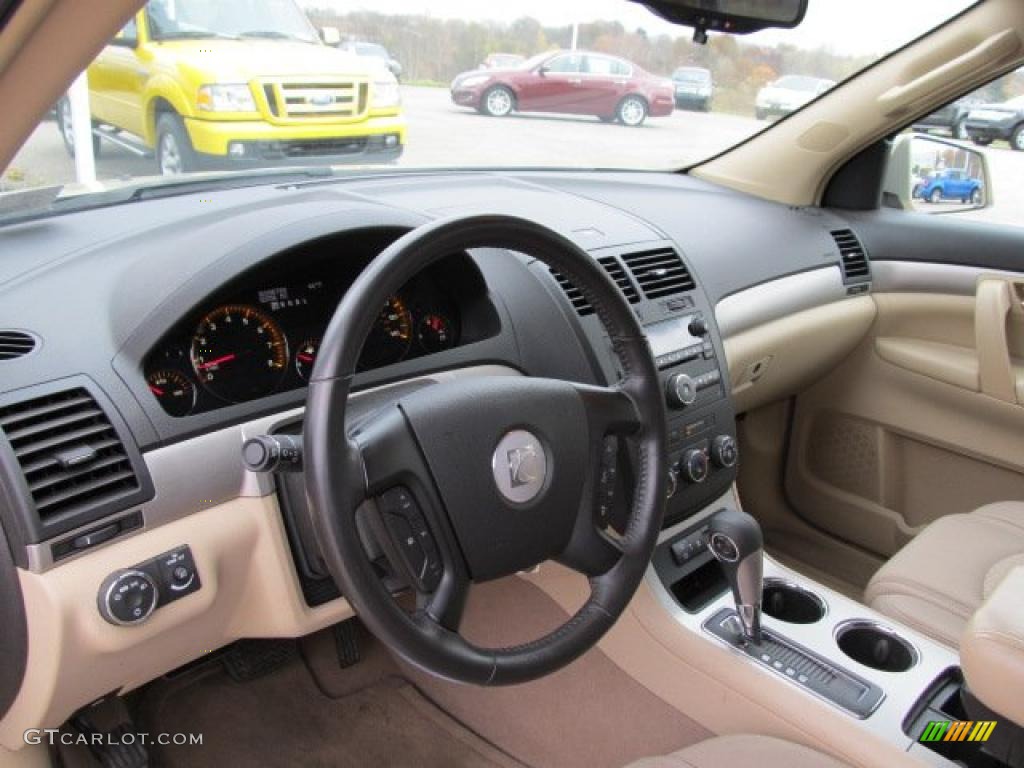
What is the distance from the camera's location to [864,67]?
2621 millimetres

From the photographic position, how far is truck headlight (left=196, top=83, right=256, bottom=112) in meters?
2.40

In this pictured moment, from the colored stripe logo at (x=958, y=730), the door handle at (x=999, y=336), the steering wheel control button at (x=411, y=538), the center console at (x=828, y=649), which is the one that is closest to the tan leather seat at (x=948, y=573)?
the center console at (x=828, y=649)

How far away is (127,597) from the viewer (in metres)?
1.35

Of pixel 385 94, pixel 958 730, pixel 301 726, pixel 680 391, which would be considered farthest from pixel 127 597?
pixel 385 94

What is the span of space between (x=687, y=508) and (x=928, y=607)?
0.53 m

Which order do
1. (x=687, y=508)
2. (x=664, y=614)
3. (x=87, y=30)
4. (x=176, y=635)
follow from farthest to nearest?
1. (x=687, y=508)
2. (x=664, y=614)
3. (x=176, y=635)
4. (x=87, y=30)

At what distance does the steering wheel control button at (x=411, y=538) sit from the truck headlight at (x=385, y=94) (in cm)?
183

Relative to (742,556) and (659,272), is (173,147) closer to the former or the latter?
(659,272)

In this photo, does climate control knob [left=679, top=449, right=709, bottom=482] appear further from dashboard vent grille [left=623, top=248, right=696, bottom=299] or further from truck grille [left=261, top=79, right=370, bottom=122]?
truck grille [left=261, top=79, right=370, bottom=122]

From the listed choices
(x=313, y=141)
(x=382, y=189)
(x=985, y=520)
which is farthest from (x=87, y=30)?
(x=985, y=520)

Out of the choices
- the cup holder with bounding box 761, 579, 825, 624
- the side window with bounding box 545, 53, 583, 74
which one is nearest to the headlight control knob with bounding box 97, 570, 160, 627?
the cup holder with bounding box 761, 579, 825, 624

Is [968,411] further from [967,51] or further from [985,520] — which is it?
[967,51]

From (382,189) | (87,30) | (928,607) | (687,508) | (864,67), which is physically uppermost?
(87,30)

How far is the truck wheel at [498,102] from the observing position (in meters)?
2.86
